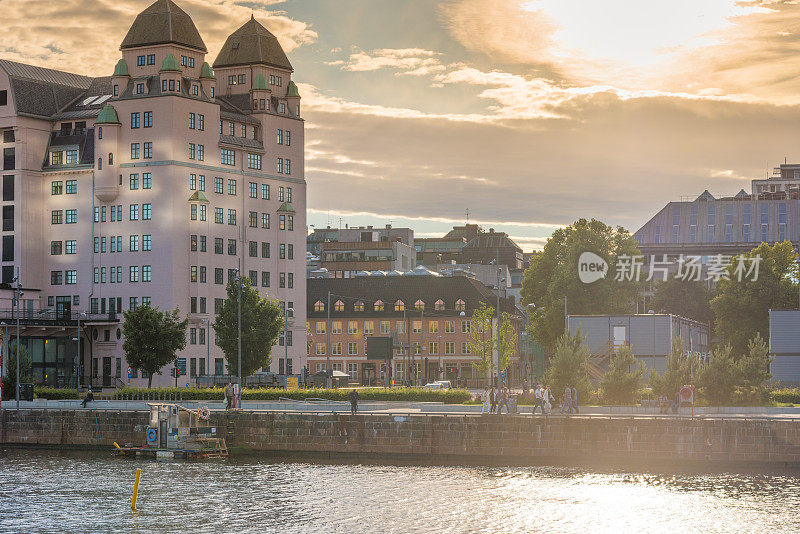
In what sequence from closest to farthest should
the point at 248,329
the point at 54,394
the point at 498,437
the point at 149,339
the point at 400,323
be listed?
the point at 498,437 → the point at 54,394 → the point at 248,329 → the point at 149,339 → the point at 400,323

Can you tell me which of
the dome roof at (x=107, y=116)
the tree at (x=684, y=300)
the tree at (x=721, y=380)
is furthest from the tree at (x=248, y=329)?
the tree at (x=684, y=300)

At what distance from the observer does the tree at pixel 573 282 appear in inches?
5094

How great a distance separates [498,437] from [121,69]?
72.7 m

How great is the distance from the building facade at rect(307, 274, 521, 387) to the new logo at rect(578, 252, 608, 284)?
3881 centimetres

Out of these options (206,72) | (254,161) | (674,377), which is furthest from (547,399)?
(206,72)

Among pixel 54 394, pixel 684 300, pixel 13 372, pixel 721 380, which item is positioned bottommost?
pixel 54 394

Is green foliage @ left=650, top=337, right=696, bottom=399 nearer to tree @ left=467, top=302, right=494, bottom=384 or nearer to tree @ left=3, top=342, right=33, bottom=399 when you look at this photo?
tree @ left=3, top=342, right=33, bottom=399

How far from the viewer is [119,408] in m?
87.9

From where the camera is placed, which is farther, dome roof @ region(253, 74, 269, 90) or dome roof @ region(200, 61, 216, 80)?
dome roof @ region(253, 74, 269, 90)

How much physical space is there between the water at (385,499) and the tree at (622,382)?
535 inches

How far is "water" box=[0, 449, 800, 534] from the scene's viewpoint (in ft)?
181

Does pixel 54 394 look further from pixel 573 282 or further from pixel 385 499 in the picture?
pixel 573 282

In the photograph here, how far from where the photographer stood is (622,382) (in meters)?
82.7

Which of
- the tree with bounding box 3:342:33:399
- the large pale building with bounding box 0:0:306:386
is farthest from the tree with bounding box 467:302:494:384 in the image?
the tree with bounding box 3:342:33:399
